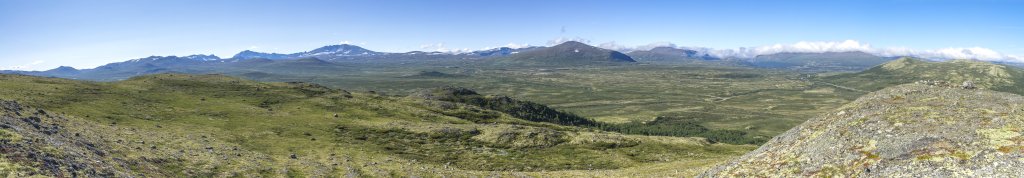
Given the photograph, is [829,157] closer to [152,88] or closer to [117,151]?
[117,151]

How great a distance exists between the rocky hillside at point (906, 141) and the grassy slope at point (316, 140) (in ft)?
72.9

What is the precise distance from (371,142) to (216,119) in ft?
102

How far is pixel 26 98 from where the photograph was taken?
90500 millimetres

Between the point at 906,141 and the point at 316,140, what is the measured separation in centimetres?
8425

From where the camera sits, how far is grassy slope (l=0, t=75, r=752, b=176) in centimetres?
5906

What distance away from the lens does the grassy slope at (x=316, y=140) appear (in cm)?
5906

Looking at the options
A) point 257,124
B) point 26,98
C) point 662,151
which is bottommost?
point 662,151

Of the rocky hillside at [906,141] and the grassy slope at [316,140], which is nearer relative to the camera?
Result: the rocky hillside at [906,141]

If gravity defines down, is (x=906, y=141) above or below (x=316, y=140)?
above

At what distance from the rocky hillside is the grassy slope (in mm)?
22211

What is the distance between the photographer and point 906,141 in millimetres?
20422

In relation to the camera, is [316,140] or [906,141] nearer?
[906,141]

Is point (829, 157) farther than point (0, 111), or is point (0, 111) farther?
point (0, 111)

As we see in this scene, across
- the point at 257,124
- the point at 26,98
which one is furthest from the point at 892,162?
the point at 26,98
